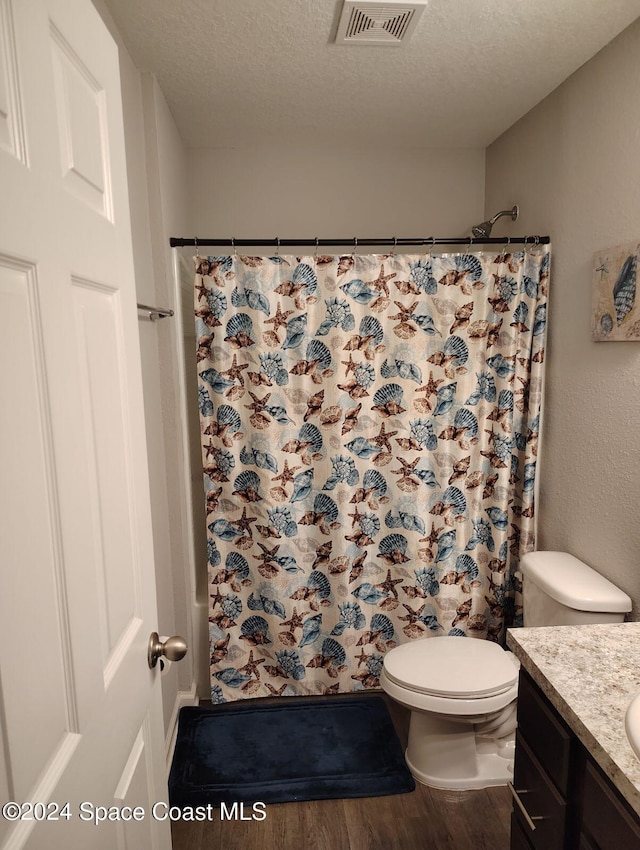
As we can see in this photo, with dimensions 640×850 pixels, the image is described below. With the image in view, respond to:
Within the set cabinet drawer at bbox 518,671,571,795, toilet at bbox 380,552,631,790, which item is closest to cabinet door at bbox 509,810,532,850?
cabinet drawer at bbox 518,671,571,795

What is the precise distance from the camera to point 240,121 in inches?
96.7

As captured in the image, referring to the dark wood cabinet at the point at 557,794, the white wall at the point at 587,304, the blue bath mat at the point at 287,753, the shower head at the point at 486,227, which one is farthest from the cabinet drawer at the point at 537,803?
the shower head at the point at 486,227

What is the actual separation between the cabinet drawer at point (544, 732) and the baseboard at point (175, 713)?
56.6 inches

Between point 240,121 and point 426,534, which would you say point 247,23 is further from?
point 426,534

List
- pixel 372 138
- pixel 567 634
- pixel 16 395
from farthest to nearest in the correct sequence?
pixel 372 138 < pixel 567 634 < pixel 16 395

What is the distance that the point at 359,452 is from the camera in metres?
2.41

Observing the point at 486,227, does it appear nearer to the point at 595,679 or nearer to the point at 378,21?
the point at 378,21

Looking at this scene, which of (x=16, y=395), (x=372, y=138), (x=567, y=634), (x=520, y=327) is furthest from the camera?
(x=372, y=138)

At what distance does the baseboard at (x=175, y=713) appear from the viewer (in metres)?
2.15

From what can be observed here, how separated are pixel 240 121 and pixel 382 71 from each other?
0.73 metres

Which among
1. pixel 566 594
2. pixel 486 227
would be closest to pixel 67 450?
pixel 566 594

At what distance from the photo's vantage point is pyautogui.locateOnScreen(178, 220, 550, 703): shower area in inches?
90.7

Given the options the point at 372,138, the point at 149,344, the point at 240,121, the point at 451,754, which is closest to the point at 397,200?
the point at 372,138

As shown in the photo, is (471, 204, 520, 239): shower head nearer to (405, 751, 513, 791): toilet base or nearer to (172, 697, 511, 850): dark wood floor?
(405, 751, 513, 791): toilet base
